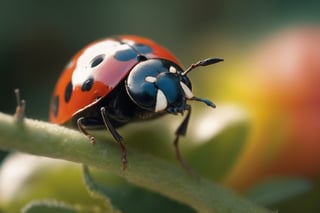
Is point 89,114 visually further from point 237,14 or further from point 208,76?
point 237,14

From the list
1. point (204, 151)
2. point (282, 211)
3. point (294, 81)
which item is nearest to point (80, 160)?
point (204, 151)

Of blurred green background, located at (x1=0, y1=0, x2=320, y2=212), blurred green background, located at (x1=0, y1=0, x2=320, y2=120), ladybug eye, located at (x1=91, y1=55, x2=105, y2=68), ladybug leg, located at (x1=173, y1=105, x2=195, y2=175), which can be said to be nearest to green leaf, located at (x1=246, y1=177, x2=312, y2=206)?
blurred green background, located at (x1=0, y1=0, x2=320, y2=212)

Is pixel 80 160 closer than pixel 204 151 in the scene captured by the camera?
Yes

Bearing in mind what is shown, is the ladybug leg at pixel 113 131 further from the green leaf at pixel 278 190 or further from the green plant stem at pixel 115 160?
the green leaf at pixel 278 190

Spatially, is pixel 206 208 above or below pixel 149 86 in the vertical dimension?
below

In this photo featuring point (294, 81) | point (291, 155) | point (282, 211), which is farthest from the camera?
point (294, 81)

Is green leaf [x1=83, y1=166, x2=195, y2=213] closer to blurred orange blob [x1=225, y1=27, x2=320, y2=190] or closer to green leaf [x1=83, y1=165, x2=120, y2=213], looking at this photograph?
green leaf [x1=83, y1=165, x2=120, y2=213]

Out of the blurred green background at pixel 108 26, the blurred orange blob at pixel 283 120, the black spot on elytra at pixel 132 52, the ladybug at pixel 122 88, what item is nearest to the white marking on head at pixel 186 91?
the ladybug at pixel 122 88
